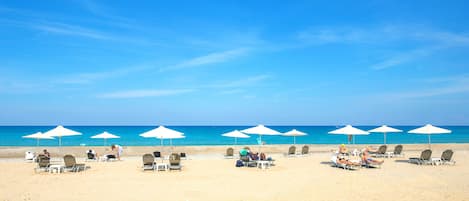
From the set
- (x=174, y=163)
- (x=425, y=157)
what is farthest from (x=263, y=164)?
(x=425, y=157)

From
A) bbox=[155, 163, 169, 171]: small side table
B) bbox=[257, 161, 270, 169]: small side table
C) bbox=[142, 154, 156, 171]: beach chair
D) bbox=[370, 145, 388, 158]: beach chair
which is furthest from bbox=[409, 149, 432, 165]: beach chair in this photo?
bbox=[142, 154, 156, 171]: beach chair

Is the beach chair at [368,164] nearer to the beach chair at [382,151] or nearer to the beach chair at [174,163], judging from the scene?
the beach chair at [382,151]

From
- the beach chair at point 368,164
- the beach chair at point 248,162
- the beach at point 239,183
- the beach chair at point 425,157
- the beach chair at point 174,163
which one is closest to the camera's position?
the beach at point 239,183

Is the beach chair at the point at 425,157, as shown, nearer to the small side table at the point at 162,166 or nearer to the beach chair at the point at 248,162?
the beach chair at the point at 248,162

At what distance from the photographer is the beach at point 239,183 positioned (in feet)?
31.8

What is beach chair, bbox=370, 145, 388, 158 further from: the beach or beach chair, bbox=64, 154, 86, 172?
beach chair, bbox=64, 154, 86, 172

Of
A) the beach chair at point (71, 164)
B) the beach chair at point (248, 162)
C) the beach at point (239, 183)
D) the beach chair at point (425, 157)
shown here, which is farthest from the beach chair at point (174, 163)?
the beach chair at point (425, 157)

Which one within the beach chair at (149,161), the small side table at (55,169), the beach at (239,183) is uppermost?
the beach chair at (149,161)

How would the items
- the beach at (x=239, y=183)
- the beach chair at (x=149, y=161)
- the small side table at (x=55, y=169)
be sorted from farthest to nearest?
the beach chair at (x=149, y=161) < the small side table at (x=55, y=169) < the beach at (x=239, y=183)

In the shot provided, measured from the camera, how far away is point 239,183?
456 inches

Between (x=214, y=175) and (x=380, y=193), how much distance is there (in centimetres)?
526

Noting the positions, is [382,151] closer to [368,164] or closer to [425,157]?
[425,157]

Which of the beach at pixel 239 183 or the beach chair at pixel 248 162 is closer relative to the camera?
the beach at pixel 239 183

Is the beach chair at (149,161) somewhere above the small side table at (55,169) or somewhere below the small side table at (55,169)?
above
